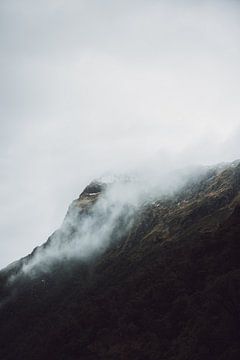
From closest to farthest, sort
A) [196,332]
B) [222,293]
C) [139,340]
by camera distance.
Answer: [196,332]
[222,293]
[139,340]

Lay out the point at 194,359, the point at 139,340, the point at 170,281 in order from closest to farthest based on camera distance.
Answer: the point at 194,359 → the point at 139,340 → the point at 170,281

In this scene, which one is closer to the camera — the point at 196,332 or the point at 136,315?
the point at 196,332

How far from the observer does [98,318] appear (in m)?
197

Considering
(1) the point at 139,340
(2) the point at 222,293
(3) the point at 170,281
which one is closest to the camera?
(2) the point at 222,293

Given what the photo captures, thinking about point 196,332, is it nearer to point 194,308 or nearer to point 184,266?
point 194,308

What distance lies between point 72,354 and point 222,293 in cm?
7444

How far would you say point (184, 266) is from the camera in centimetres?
19888

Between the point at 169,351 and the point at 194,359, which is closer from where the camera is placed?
the point at 194,359

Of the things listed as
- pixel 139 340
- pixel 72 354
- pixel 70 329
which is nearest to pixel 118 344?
pixel 139 340

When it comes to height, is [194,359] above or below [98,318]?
below

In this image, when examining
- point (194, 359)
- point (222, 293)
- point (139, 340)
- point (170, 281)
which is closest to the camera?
point (194, 359)

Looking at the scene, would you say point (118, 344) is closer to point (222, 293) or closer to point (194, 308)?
point (194, 308)

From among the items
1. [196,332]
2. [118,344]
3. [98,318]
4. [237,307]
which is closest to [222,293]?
[237,307]

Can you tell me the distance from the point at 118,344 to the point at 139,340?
10.1m
